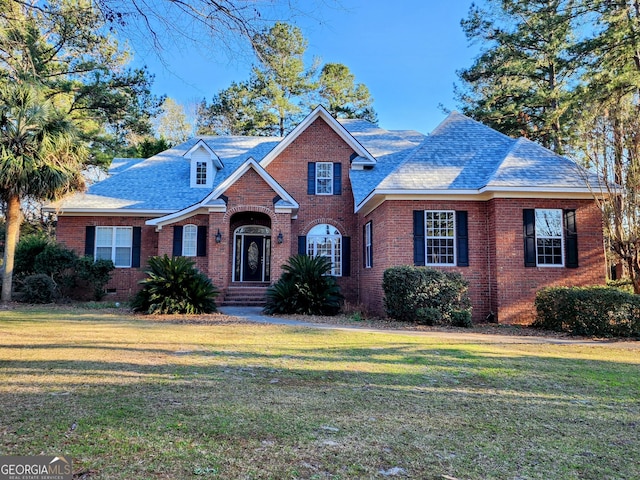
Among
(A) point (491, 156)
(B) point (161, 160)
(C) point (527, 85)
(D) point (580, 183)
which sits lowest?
(D) point (580, 183)

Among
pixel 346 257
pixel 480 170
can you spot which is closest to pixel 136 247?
pixel 346 257

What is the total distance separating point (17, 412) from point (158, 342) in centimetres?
407

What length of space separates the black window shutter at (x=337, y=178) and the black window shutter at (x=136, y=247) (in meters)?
8.45

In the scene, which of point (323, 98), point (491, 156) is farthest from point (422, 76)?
point (323, 98)

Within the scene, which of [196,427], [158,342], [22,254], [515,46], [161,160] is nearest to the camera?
[196,427]

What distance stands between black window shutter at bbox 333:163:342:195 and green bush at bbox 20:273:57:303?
11.3 meters

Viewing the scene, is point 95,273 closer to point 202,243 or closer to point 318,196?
point 202,243

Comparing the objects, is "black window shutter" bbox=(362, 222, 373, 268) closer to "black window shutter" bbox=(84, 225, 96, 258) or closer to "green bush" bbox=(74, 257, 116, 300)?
"green bush" bbox=(74, 257, 116, 300)

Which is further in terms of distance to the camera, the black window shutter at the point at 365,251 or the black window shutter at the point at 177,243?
the black window shutter at the point at 177,243

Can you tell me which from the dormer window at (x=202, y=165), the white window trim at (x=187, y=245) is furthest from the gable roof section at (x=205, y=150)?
the white window trim at (x=187, y=245)

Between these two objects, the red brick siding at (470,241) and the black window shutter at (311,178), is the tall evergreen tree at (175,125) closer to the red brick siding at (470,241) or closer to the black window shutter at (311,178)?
the black window shutter at (311,178)

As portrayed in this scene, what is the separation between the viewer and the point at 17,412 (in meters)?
4.00

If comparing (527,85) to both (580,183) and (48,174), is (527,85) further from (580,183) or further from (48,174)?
(48,174)

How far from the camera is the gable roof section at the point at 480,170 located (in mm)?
12773
